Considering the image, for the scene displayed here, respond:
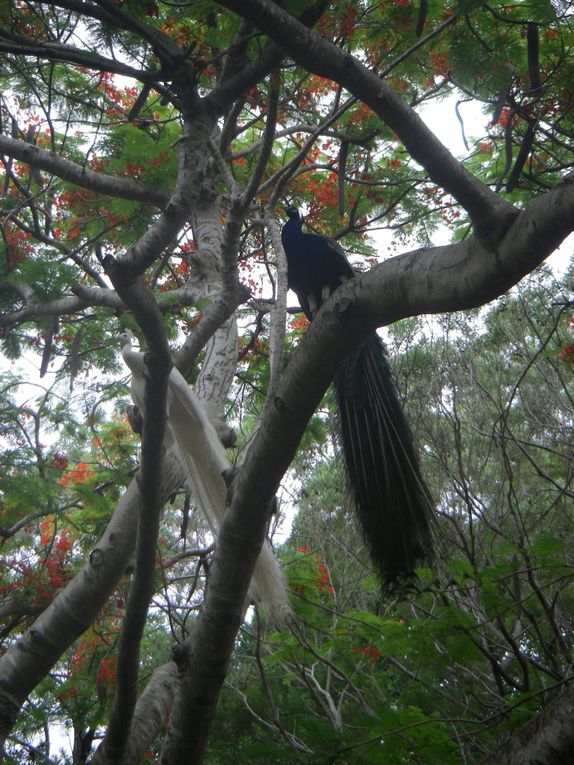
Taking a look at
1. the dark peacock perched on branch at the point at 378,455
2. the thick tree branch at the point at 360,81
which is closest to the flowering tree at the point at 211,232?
the thick tree branch at the point at 360,81

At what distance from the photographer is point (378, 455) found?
3.50 m

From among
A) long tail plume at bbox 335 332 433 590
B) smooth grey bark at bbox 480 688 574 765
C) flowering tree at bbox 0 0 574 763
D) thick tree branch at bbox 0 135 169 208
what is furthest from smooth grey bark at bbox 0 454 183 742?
thick tree branch at bbox 0 135 169 208

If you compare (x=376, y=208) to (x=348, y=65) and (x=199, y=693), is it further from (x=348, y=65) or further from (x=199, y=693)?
(x=199, y=693)

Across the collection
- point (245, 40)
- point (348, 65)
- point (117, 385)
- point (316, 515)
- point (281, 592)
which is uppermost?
point (245, 40)

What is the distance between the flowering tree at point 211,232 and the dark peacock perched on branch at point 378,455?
57 centimetres

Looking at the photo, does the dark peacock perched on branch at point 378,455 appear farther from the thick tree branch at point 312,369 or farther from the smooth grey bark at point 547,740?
the smooth grey bark at point 547,740

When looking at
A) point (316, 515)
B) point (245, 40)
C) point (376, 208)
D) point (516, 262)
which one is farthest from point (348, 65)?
point (316, 515)

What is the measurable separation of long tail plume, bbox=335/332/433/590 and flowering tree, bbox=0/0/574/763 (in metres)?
0.71

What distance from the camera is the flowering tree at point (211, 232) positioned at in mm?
2242

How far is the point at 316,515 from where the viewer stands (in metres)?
7.02

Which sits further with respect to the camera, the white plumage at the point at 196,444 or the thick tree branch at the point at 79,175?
the thick tree branch at the point at 79,175

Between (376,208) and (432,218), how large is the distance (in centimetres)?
64

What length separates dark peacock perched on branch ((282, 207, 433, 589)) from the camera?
317 cm

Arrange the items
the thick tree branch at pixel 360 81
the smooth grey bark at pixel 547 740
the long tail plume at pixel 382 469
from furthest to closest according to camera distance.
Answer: the long tail plume at pixel 382 469, the thick tree branch at pixel 360 81, the smooth grey bark at pixel 547 740
